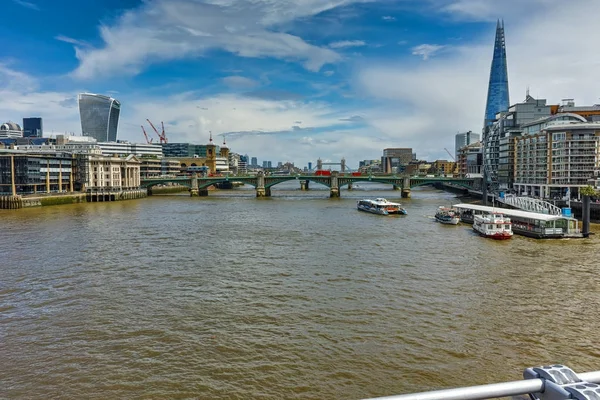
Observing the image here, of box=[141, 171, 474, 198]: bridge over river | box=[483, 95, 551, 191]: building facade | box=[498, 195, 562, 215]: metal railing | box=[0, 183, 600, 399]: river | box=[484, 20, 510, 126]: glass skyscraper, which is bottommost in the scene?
box=[0, 183, 600, 399]: river

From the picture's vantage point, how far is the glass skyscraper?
18900cm

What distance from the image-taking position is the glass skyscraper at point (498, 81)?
620 ft

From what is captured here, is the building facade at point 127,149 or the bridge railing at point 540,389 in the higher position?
the building facade at point 127,149

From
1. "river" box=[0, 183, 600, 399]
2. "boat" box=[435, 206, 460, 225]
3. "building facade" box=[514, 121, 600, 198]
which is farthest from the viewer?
"building facade" box=[514, 121, 600, 198]

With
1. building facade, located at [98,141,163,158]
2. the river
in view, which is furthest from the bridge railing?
building facade, located at [98,141,163,158]

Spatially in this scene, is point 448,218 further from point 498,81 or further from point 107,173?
point 498,81

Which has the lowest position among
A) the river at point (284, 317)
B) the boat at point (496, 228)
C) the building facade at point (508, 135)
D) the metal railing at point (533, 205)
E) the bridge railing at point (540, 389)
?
the river at point (284, 317)

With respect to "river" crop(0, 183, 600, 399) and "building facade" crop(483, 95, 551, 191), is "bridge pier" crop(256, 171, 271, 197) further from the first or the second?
"river" crop(0, 183, 600, 399)

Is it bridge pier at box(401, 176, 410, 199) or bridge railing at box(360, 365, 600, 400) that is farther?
bridge pier at box(401, 176, 410, 199)

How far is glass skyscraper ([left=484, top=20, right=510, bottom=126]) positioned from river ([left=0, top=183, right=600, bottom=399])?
17278cm

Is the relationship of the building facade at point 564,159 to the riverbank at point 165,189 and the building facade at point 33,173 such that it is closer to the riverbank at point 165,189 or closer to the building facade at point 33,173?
the riverbank at point 165,189

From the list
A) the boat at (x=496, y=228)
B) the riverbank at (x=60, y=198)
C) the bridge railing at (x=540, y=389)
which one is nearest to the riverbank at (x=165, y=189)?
the riverbank at (x=60, y=198)

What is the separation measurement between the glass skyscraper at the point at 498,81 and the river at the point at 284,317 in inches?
6802

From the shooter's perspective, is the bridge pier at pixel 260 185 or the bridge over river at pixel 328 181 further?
the bridge pier at pixel 260 185
